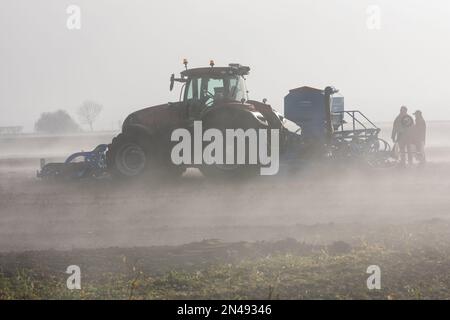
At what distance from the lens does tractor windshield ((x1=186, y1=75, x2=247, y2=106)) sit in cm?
1351

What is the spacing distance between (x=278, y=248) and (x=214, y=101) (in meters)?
6.64

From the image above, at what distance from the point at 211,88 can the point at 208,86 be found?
9 centimetres

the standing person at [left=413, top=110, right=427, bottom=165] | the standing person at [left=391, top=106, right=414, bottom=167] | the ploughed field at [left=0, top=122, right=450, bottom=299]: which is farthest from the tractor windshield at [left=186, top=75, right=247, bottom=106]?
the standing person at [left=413, top=110, right=427, bottom=165]

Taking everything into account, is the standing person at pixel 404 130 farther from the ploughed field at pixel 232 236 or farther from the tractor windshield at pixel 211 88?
the tractor windshield at pixel 211 88

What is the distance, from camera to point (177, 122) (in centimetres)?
1340

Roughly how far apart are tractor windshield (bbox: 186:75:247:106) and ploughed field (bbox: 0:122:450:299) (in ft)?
6.62

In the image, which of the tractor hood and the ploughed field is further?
the tractor hood

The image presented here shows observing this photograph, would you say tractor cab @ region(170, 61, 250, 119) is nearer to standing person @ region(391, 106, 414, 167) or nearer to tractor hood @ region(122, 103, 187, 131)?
tractor hood @ region(122, 103, 187, 131)

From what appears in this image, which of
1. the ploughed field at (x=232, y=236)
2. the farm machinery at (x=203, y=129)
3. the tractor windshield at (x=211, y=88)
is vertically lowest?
the ploughed field at (x=232, y=236)

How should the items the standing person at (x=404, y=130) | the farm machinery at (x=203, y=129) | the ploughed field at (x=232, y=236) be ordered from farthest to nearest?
the standing person at (x=404, y=130) < the farm machinery at (x=203, y=129) < the ploughed field at (x=232, y=236)

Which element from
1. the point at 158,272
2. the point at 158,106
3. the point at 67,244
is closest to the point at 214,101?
the point at 158,106

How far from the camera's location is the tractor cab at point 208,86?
44.1ft

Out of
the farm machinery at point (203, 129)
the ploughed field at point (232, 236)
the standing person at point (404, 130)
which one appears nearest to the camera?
the ploughed field at point (232, 236)

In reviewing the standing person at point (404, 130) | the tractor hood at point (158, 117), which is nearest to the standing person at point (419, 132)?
the standing person at point (404, 130)
